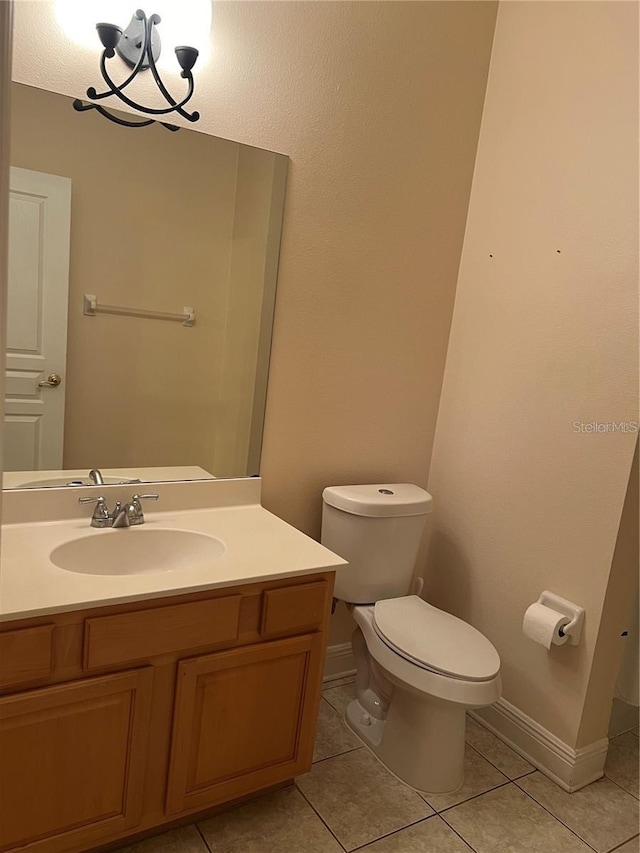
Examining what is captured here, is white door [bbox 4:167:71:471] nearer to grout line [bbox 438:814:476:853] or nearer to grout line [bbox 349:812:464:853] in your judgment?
grout line [bbox 349:812:464:853]

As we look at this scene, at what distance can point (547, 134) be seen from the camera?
2084 mm

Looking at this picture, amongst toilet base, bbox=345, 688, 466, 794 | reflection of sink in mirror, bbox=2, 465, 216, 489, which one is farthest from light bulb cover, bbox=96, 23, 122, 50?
toilet base, bbox=345, 688, 466, 794

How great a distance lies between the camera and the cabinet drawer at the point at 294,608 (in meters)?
1.58

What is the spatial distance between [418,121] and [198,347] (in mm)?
1129

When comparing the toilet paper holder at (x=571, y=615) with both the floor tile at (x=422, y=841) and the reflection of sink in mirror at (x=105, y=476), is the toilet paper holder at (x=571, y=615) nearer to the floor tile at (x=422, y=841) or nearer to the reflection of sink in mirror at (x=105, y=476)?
the floor tile at (x=422, y=841)

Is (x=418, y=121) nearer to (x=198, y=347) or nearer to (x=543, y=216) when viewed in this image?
(x=543, y=216)

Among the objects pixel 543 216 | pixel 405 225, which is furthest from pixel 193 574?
pixel 543 216

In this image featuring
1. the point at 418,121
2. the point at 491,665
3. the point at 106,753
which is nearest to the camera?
the point at 106,753

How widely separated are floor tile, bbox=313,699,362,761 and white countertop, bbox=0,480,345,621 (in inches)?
31.3

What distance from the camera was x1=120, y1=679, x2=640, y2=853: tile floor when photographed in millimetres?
1674

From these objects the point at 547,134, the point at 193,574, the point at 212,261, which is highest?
the point at 547,134

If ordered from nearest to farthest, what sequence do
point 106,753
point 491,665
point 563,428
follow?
point 106,753, point 491,665, point 563,428

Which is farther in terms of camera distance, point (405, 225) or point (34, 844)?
point (405, 225)

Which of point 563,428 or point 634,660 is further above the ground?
point 563,428
